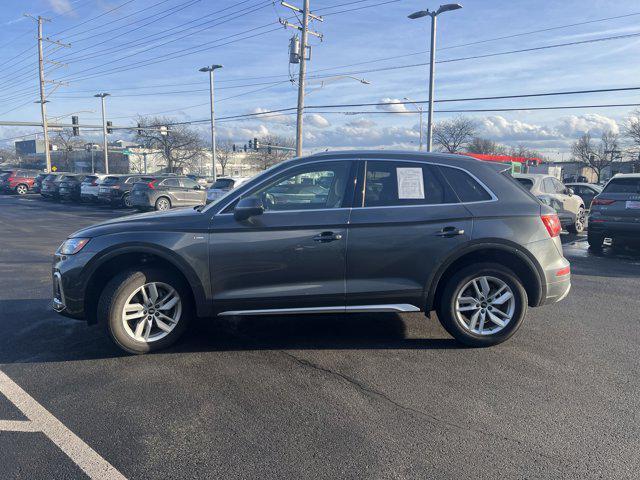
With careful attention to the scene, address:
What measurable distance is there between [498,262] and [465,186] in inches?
31.5

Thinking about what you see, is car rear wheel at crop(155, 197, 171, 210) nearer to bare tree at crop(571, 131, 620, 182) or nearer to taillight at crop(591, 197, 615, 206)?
taillight at crop(591, 197, 615, 206)

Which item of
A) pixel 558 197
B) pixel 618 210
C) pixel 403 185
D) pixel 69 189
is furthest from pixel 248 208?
pixel 69 189

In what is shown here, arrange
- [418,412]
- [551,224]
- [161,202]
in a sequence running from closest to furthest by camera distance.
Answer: [418,412] → [551,224] → [161,202]

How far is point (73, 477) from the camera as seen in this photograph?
2680 millimetres

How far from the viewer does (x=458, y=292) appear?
4484 mm

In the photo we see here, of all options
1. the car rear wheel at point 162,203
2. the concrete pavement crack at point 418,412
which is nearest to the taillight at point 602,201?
the concrete pavement crack at point 418,412

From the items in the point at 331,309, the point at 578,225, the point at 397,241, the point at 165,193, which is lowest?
the point at 578,225

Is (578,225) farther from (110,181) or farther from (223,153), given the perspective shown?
(223,153)

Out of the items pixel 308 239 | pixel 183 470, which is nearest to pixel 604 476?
pixel 183 470

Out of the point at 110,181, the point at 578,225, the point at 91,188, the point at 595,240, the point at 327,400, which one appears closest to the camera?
the point at 327,400

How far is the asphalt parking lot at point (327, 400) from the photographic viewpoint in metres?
2.84

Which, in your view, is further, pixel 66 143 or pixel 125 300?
pixel 66 143

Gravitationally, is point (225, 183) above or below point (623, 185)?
below

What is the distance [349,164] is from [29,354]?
3395 millimetres
